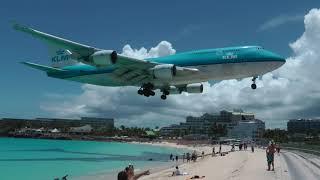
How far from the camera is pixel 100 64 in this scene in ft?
138

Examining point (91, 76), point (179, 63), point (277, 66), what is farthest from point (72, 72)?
point (277, 66)

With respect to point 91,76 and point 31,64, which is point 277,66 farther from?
point 31,64

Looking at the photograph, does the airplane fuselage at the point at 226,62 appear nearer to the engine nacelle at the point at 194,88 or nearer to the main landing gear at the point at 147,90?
the main landing gear at the point at 147,90

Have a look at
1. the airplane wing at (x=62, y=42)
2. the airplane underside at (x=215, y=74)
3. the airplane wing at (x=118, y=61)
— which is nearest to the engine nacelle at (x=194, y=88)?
the airplane underside at (x=215, y=74)

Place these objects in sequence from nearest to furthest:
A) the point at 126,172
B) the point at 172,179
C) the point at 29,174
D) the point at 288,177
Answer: the point at 126,172 → the point at 288,177 → the point at 172,179 → the point at 29,174

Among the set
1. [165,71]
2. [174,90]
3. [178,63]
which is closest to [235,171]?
[165,71]

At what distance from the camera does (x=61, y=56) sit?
182ft

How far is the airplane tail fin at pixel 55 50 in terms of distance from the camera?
40.9 m

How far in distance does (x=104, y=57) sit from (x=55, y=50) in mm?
17893

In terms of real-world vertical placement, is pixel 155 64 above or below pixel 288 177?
above

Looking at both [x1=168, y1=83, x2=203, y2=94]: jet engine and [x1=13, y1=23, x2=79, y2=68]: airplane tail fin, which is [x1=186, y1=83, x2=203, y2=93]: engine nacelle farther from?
[x1=13, y1=23, x2=79, y2=68]: airplane tail fin

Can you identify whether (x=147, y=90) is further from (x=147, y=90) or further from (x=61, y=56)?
(x=61, y=56)

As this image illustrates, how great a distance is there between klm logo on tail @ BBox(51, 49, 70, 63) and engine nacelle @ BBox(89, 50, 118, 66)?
13188 millimetres

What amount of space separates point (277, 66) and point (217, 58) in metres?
5.47
